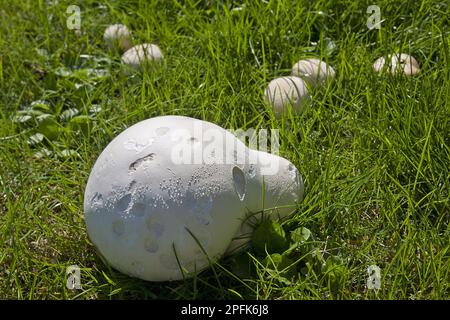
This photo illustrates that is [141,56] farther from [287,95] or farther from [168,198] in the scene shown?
[168,198]

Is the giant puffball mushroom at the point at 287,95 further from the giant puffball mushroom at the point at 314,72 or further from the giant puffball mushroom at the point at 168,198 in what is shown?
the giant puffball mushroom at the point at 168,198

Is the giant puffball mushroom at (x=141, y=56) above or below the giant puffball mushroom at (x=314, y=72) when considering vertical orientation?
above

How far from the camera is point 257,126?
9.58 feet

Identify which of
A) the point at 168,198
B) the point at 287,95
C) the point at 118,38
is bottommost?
the point at 168,198

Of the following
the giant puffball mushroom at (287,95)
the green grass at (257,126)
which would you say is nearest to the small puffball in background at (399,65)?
the green grass at (257,126)

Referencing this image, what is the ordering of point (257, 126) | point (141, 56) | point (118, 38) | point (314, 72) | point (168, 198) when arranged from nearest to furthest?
point (168, 198) → point (257, 126) → point (314, 72) → point (141, 56) → point (118, 38)

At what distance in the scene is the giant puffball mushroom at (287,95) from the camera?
9.70 ft

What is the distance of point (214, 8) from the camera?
3635mm

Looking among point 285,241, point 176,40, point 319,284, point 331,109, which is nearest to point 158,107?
point 176,40

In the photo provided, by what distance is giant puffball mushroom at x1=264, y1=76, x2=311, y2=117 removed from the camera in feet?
9.70

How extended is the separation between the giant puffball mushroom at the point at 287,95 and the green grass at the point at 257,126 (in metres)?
0.06

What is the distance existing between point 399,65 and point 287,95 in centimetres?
50

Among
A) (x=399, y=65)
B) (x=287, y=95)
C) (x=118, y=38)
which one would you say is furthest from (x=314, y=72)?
(x=118, y=38)

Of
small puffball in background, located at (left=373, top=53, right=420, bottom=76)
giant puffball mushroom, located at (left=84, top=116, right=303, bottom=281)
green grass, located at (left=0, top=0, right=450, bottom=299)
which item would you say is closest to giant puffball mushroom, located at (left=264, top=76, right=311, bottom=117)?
green grass, located at (left=0, top=0, right=450, bottom=299)
